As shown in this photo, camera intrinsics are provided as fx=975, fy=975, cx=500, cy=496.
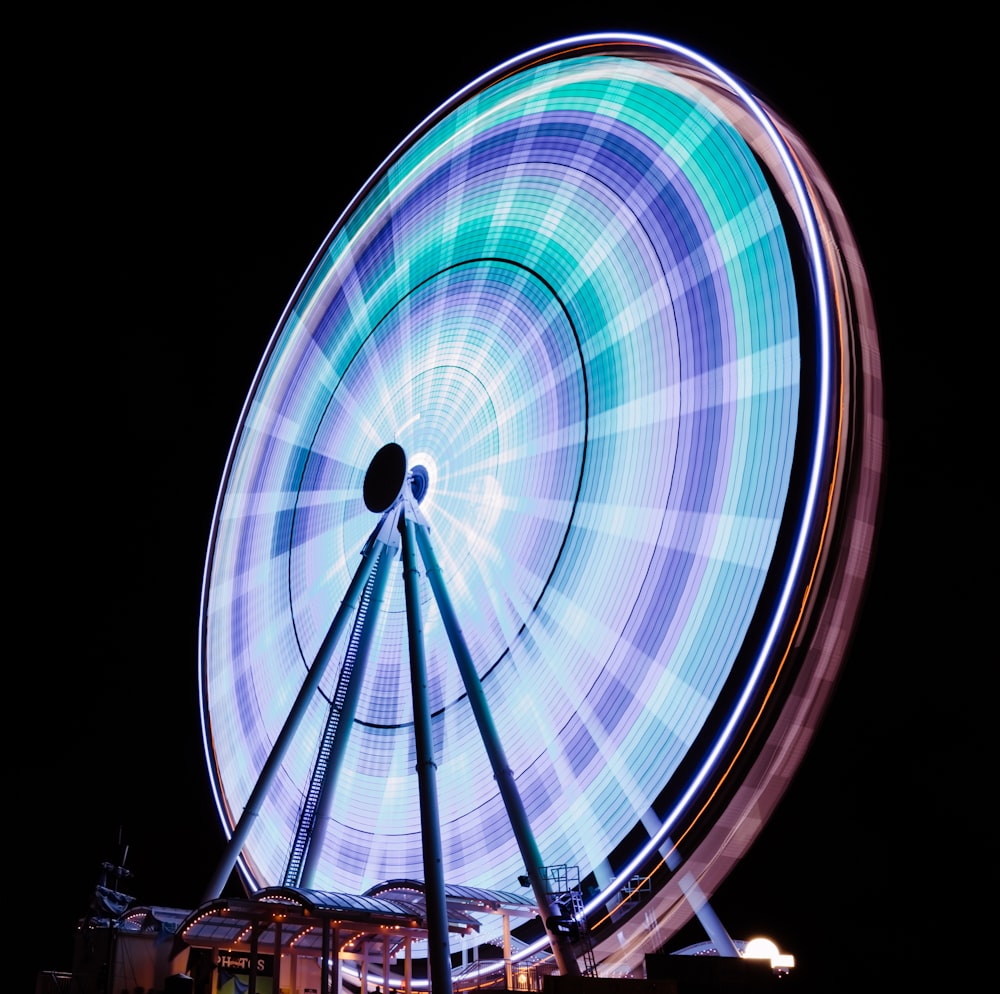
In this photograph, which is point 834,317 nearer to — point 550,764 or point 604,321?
point 604,321

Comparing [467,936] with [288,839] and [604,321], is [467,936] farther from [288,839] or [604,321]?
[604,321]

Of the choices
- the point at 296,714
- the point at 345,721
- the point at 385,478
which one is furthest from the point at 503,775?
the point at 385,478

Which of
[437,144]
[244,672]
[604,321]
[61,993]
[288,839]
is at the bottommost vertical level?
[61,993]

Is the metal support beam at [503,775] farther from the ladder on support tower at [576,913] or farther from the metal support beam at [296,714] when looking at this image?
the metal support beam at [296,714]

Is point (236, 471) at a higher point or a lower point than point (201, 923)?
higher

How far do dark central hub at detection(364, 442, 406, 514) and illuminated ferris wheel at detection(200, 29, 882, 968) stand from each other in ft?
0.17

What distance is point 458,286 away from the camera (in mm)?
13242

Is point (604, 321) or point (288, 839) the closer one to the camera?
point (604, 321)

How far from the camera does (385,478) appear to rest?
13.0 meters

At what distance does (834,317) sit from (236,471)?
1031cm

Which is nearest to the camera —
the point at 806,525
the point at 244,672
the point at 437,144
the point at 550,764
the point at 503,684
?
the point at 806,525

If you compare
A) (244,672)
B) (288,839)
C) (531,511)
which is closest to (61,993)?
(288,839)

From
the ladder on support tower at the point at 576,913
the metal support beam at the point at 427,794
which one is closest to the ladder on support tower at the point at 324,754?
the metal support beam at the point at 427,794

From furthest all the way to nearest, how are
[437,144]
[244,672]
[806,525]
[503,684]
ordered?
[244,672], [437,144], [503,684], [806,525]
